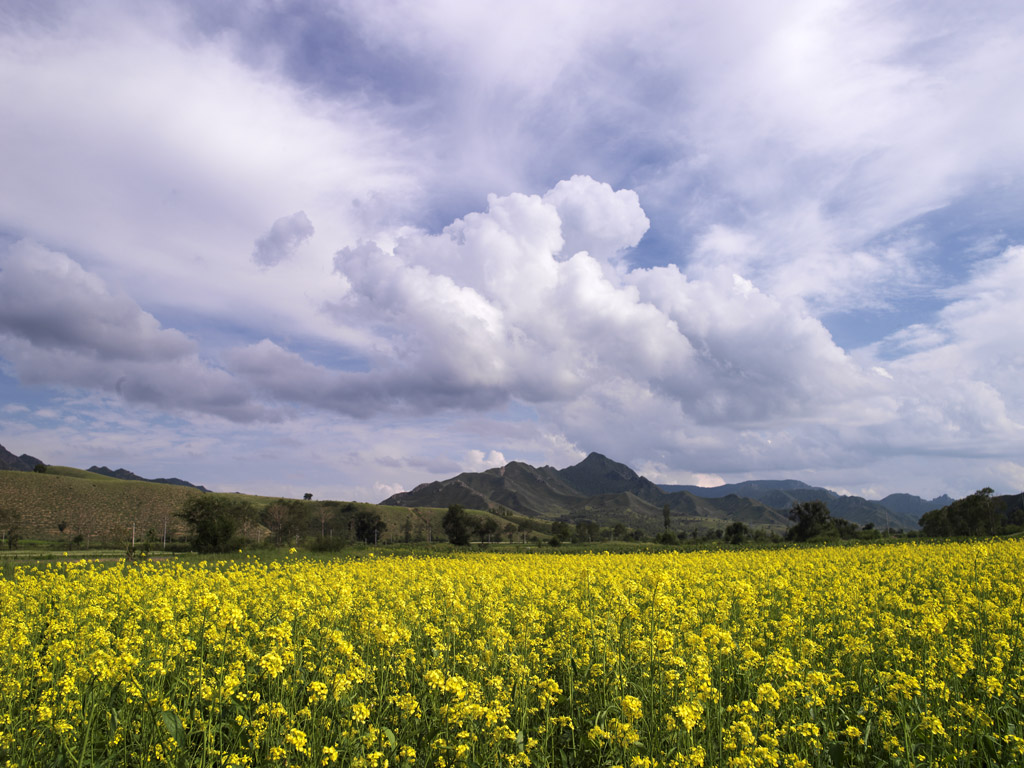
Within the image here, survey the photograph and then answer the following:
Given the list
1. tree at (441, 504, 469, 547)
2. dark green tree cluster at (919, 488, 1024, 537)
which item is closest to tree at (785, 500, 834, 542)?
dark green tree cluster at (919, 488, 1024, 537)

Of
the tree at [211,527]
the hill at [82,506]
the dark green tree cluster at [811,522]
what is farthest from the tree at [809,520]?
the hill at [82,506]

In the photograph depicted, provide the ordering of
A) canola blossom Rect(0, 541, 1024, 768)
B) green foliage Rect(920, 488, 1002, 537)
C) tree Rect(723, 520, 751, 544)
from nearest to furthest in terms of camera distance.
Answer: canola blossom Rect(0, 541, 1024, 768) < tree Rect(723, 520, 751, 544) < green foliage Rect(920, 488, 1002, 537)

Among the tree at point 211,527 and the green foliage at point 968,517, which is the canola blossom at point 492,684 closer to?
the tree at point 211,527

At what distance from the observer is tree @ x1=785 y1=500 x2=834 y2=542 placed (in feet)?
243

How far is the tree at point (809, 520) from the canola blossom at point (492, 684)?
70812 millimetres

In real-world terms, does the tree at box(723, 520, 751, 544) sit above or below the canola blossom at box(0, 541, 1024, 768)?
below

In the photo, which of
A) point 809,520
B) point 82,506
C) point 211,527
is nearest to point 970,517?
point 809,520

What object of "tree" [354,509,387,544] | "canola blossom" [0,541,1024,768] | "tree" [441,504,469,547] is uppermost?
"canola blossom" [0,541,1024,768]

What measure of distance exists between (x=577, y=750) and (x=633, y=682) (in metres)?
1.28

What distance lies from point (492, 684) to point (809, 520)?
8869 centimetres

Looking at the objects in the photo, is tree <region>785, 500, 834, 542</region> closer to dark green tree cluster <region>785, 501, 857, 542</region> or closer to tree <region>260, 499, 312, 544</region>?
dark green tree cluster <region>785, 501, 857, 542</region>

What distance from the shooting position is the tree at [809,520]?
2915 inches

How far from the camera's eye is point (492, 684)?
6.72 m

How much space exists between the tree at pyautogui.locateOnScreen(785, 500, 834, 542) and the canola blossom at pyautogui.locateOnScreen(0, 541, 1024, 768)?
232 ft
